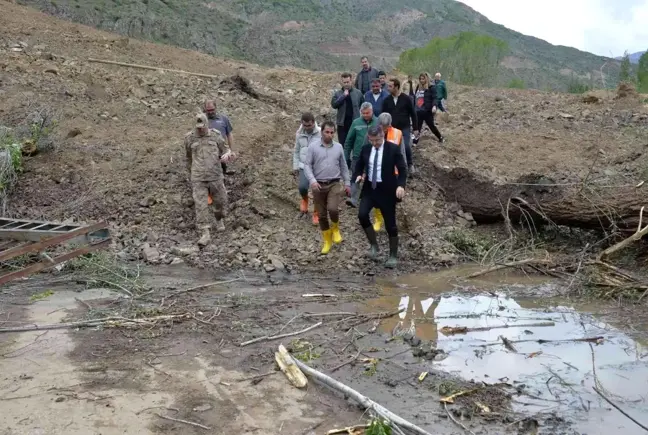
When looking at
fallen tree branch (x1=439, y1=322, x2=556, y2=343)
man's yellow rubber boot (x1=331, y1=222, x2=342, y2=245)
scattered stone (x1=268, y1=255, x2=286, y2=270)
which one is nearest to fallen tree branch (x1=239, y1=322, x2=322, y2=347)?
fallen tree branch (x1=439, y1=322, x2=556, y2=343)

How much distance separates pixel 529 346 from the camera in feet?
18.4

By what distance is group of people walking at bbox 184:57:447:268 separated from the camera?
7.49 m

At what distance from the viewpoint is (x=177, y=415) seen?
421 cm

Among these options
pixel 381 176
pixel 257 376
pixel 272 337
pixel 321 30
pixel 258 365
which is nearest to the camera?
pixel 257 376

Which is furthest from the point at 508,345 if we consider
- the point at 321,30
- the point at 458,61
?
the point at 321,30

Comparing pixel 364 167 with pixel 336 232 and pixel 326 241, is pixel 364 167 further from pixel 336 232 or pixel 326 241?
pixel 326 241

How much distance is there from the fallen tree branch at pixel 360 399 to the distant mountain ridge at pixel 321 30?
5.03m

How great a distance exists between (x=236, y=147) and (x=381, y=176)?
185 inches

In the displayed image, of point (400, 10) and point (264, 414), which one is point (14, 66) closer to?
point (264, 414)

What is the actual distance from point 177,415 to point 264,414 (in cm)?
55

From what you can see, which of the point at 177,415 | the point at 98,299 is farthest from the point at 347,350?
the point at 98,299

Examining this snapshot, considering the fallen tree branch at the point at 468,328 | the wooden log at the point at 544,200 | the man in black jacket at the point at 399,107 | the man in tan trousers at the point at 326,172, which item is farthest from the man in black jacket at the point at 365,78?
the fallen tree branch at the point at 468,328

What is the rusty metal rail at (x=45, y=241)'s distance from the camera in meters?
6.18

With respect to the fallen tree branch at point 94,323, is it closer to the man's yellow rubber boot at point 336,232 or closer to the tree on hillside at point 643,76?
the man's yellow rubber boot at point 336,232
